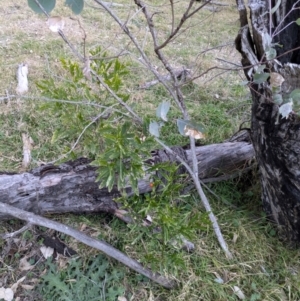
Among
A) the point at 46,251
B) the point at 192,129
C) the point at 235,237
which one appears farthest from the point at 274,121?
the point at 46,251

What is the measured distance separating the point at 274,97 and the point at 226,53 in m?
3.18

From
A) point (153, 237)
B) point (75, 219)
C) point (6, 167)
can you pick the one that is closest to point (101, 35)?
point (6, 167)

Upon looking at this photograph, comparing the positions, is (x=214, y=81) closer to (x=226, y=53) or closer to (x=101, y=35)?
(x=226, y=53)

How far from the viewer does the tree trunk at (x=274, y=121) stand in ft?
5.16

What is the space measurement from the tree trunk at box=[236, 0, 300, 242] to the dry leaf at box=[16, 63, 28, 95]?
76.0 inches

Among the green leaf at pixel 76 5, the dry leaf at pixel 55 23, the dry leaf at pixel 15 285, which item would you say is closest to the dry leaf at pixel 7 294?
the dry leaf at pixel 15 285

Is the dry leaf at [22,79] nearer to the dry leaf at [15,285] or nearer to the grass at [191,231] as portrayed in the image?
the grass at [191,231]

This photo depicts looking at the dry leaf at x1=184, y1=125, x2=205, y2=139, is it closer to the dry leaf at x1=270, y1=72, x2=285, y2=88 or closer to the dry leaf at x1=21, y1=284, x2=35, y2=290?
the dry leaf at x1=270, y1=72, x2=285, y2=88

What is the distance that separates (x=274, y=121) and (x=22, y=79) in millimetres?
2350

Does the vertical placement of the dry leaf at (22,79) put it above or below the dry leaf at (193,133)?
below

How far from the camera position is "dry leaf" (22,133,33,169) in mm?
2424

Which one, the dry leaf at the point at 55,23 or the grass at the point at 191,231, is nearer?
the dry leaf at the point at 55,23

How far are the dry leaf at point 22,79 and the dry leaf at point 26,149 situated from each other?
1.62 feet

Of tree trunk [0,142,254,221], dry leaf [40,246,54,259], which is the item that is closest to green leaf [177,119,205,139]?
tree trunk [0,142,254,221]
